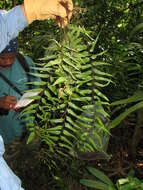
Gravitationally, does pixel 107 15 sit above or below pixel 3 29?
below

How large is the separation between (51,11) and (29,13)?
0.22ft

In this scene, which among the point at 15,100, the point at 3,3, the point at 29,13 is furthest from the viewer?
the point at 3,3

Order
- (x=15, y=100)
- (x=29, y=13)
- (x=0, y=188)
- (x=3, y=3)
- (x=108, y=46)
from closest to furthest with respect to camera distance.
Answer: (x=0, y=188)
(x=29, y=13)
(x=15, y=100)
(x=108, y=46)
(x=3, y=3)

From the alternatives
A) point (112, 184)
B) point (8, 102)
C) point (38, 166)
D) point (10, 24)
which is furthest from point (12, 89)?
point (10, 24)

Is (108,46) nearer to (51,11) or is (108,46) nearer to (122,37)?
(122,37)

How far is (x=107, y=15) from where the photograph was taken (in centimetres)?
185

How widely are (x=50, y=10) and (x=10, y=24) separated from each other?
→ 125 millimetres

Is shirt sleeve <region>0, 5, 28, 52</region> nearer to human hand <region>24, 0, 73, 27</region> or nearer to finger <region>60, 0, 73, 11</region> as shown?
human hand <region>24, 0, 73, 27</region>

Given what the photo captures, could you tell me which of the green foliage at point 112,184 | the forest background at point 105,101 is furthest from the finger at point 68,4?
the green foliage at point 112,184

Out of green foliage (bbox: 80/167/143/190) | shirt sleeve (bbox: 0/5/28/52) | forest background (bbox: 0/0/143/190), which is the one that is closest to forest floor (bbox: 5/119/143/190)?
forest background (bbox: 0/0/143/190)

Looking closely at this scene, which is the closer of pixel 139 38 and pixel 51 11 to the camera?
pixel 51 11

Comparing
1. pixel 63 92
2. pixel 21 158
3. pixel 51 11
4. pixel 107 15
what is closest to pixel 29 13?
pixel 51 11

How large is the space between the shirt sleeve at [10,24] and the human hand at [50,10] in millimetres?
24

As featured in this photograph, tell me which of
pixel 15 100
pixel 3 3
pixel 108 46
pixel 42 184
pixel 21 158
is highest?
pixel 3 3
